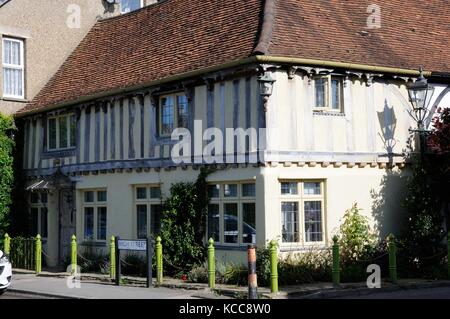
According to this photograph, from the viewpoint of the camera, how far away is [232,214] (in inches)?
738

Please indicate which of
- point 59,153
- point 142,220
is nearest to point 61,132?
point 59,153

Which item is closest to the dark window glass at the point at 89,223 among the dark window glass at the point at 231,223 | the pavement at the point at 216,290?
the pavement at the point at 216,290

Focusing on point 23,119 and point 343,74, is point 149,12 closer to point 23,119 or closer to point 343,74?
point 23,119

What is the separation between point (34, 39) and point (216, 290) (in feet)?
41.4

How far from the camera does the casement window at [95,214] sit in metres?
22.6

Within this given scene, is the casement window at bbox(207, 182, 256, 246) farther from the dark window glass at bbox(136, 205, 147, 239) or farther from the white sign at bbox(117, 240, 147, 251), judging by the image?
the dark window glass at bbox(136, 205, 147, 239)

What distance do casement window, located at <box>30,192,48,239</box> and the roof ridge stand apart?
9.90 meters

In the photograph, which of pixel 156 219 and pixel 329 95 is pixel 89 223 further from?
pixel 329 95

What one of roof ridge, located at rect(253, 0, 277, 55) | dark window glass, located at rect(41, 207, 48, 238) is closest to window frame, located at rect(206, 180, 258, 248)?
roof ridge, located at rect(253, 0, 277, 55)

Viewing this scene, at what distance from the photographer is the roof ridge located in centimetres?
1759

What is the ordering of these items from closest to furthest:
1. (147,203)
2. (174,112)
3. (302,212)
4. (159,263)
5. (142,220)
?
(159,263), (302,212), (174,112), (147,203), (142,220)

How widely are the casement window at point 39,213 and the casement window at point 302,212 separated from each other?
9505mm

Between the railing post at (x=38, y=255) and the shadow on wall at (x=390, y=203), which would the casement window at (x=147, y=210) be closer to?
the railing post at (x=38, y=255)

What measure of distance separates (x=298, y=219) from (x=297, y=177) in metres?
1.02
